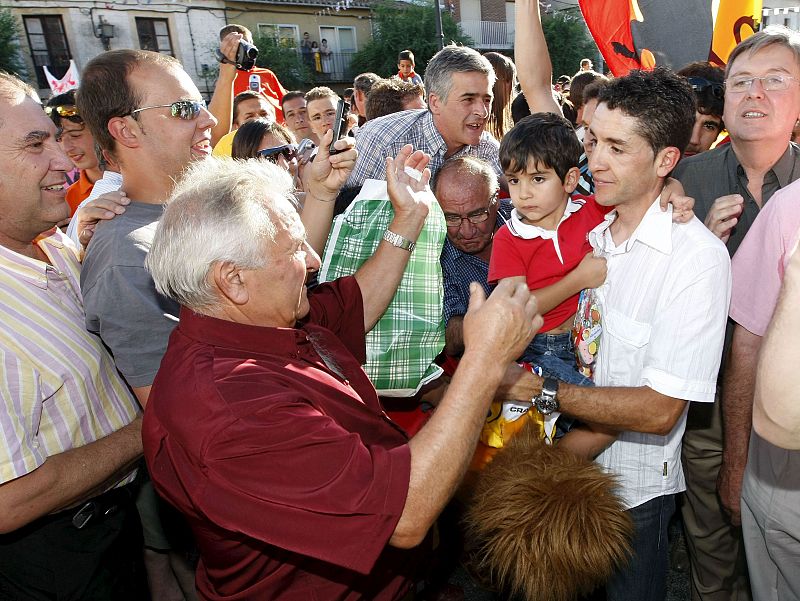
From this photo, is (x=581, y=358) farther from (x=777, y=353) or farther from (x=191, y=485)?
(x=191, y=485)

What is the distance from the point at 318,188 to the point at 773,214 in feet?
5.81

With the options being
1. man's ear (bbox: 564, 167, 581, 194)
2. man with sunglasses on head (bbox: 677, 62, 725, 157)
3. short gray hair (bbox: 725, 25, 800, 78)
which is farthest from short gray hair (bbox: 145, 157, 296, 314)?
man with sunglasses on head (bbox: 677, 62, 725, 157)

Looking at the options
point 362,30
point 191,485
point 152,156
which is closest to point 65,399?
point 191,485

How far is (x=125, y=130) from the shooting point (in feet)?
7.54

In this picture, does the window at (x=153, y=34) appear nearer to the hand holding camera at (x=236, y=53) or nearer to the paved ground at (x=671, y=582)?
the hand holding camera at (x=236, y=53)

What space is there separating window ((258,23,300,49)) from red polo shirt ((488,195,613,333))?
28.1m

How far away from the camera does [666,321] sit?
1.83 metres

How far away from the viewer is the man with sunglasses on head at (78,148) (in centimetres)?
455

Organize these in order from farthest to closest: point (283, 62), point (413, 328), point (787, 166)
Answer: point (283, 62) → point (787, 166) → point (413, 328)

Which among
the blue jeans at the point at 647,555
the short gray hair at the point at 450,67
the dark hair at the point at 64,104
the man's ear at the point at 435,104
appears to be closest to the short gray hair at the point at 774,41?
the short gray hair at the point at 450,67

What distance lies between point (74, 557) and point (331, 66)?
3159 cm

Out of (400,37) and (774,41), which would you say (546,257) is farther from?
(400,37)

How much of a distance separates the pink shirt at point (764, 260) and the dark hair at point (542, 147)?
0.77m

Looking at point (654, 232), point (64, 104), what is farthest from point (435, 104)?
point (64, 104)
